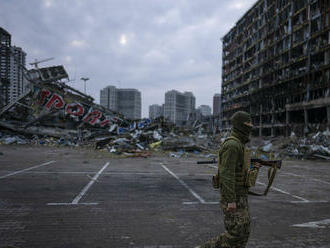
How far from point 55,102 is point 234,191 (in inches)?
1315

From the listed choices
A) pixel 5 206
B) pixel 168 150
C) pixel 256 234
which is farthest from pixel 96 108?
pixel 256 234

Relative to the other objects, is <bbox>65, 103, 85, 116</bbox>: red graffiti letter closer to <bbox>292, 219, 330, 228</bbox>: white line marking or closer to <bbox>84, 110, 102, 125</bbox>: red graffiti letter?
<bbox>84, 110, 102, 125</bbox>: red graffiti letter

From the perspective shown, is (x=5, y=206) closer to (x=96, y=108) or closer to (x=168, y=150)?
(x=168, y=150)

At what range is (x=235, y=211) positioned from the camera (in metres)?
2.61

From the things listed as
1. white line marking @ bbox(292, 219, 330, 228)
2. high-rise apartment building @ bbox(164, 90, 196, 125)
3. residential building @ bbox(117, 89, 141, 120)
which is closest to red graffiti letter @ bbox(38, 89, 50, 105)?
white line marking @ bbox(292, 219, 330, 228)

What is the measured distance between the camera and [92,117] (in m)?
33.0

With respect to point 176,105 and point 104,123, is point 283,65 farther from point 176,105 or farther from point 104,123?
point 176,105

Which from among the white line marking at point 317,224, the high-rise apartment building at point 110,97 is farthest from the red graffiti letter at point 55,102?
the high-rise apartment building at point 110,97

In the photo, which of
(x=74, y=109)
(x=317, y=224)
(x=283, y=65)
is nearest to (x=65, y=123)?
(x=74, y=109)

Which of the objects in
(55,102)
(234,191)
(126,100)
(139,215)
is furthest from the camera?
(126,100)

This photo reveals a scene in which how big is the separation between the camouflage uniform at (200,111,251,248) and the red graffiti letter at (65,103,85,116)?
106ft

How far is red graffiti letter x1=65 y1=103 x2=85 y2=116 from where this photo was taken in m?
32.2

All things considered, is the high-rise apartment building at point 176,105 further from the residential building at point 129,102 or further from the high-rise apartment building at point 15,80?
the high-rise apartment building at point 15,80

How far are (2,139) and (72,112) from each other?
28.6 feet
